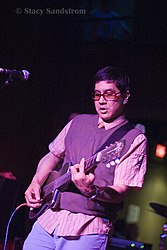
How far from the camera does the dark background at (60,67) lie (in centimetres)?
577

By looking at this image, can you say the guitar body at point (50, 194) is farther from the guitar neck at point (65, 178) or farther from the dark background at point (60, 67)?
the dark background at point (60, 67)

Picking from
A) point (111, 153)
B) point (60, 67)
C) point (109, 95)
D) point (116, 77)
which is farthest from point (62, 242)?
point (60, 67)

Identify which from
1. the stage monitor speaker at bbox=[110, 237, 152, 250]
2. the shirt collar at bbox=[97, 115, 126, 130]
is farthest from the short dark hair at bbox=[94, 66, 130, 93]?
the stage monitor speaker at bbox=[110, 237, 152, 250]

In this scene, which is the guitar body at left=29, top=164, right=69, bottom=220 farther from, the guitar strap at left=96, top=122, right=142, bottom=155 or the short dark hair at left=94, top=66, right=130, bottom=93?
the short dark hair at left=94, top=66, right=130, bottom=93

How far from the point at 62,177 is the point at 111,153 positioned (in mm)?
341

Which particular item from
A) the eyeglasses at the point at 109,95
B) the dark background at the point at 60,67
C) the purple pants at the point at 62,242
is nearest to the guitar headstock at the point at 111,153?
the eyeglasses at the point at 109,95

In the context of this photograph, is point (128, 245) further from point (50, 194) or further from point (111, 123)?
point (111, 123)

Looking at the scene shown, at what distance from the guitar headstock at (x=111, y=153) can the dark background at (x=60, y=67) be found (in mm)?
3416

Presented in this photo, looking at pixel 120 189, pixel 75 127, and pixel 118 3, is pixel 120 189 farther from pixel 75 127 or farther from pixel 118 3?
pixel 118 3

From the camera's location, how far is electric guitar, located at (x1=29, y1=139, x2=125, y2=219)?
235cm

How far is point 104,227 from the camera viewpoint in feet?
7.62

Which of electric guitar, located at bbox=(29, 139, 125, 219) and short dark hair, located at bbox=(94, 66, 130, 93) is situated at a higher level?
short dark hair, located at bbox=(94, 66, 130, 93)

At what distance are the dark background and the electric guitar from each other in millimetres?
3145

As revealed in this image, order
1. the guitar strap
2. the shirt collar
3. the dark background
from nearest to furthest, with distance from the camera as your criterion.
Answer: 1. the guitar strap
2. the shirt collar
3. the dark background
